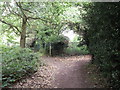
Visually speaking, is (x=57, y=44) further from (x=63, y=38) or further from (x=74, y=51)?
(x=74, y=51)

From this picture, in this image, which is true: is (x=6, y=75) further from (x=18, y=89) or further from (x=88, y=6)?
(x=88, y=6)

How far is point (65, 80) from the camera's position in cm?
468

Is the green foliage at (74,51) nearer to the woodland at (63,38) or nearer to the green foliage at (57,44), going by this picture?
the woodland at (63,38)

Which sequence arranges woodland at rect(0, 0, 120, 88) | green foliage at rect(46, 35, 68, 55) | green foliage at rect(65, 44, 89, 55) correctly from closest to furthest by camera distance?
woodland at rect(0, 0, 120, 88), green foliage at rect(46, 35, 68, 55), green foliage at rect(65, 44, 89, 55)

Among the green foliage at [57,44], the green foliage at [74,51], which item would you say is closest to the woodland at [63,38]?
the green foliage at [57,44]

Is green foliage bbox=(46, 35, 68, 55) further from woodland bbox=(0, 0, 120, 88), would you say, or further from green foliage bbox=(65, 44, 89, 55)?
green foliage bbox=(65, 44, 89, 55)

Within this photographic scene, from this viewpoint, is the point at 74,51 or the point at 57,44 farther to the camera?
the point at 74,51

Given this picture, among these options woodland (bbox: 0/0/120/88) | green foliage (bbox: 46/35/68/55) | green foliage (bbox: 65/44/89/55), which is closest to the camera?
woodland (bbox: 0/0/120/88)

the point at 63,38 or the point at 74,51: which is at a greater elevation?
the point at 63,38

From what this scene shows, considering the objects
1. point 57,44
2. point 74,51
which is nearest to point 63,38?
point 57,44

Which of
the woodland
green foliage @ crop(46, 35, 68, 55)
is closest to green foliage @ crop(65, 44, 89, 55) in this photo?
the woodland

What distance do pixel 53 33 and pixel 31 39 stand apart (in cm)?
337

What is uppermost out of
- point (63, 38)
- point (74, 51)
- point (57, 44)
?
point (63, 38)

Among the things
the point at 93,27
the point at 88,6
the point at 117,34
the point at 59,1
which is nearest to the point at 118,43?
the point at 117,34
